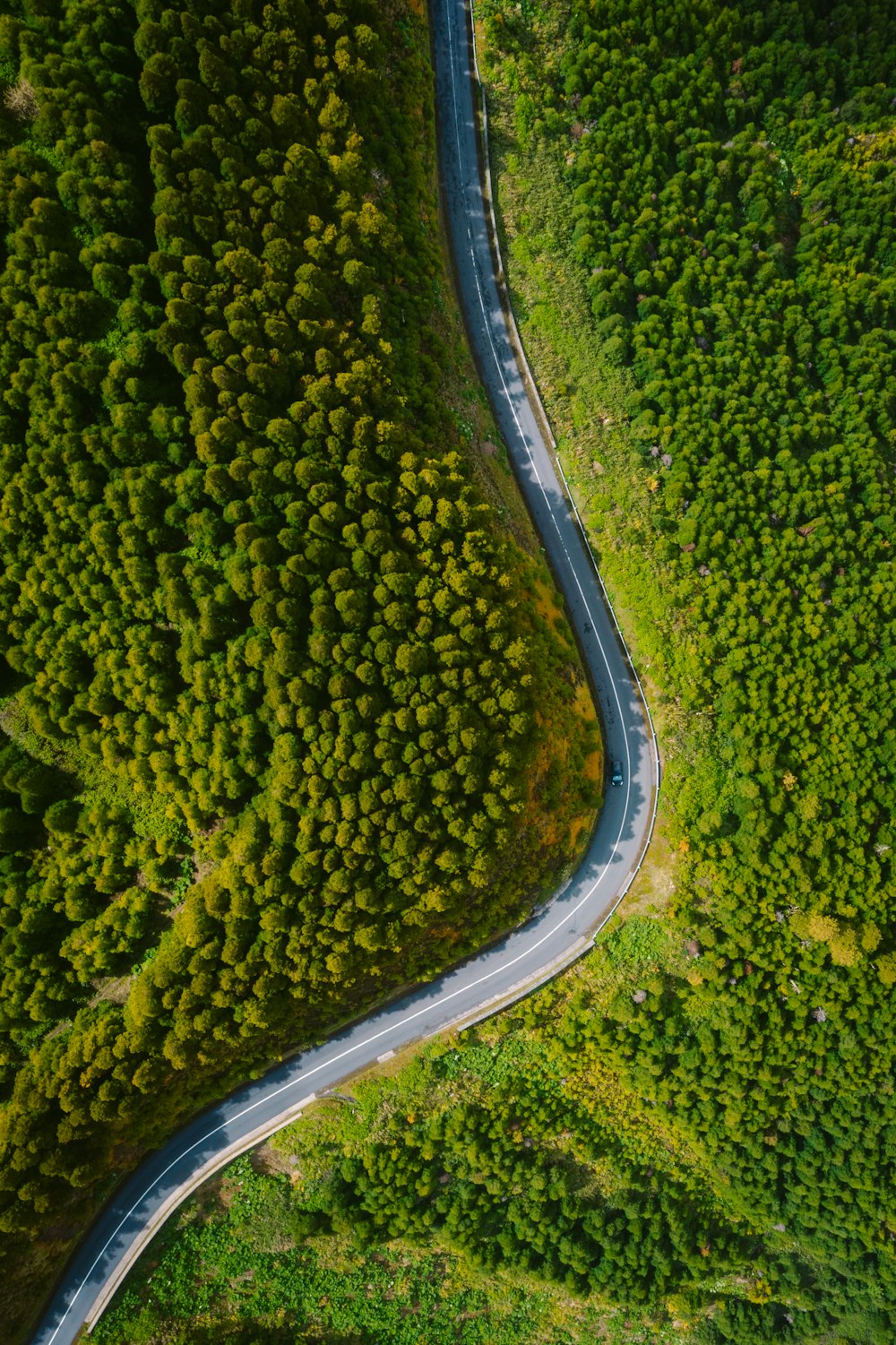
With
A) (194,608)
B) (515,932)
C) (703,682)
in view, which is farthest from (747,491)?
(194,608)

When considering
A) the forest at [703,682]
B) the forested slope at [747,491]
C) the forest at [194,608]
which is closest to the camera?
the forest at [194,608]

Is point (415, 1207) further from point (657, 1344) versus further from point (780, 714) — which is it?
point (780, 714)

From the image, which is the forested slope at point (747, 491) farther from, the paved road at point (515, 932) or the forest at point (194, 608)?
the forest at point (194, 608)

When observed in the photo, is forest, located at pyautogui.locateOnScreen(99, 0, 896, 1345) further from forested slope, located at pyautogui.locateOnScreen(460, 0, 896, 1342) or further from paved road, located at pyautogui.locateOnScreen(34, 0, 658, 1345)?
paved road, located at pyautogui.locateOnScreen(34, 0, 658, 1345)

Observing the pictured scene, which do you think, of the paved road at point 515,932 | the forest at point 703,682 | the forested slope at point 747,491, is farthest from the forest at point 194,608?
the forested slope at point 747,491

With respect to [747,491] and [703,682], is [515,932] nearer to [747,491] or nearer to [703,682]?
[703,682]

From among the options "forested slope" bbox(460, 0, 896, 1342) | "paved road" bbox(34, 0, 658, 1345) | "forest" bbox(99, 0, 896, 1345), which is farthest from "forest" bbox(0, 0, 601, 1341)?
"forested slope" bbox(460, 0, 896, 1342)
